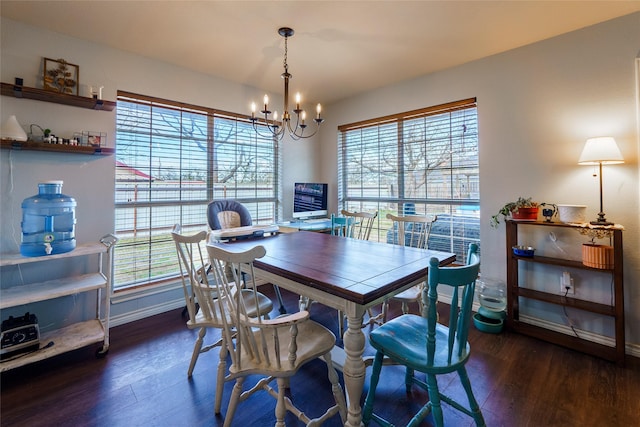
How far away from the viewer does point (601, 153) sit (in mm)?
2082

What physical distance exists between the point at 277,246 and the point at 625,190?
2.72 metres

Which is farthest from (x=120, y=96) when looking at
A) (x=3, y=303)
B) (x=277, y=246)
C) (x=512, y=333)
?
(x=512, y=333)

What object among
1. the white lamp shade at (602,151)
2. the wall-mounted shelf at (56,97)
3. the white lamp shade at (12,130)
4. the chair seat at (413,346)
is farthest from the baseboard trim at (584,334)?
the white lamp shade at (12,130)

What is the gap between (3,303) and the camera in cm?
186

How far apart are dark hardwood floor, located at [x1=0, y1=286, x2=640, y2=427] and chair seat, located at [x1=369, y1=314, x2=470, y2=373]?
531mm

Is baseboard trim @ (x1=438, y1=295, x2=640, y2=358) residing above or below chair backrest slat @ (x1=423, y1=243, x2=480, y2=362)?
below


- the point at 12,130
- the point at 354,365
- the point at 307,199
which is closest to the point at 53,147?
the point at 12,130

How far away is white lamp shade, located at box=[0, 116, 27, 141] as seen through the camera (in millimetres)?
2043

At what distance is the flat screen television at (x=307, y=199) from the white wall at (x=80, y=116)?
4.99 ft

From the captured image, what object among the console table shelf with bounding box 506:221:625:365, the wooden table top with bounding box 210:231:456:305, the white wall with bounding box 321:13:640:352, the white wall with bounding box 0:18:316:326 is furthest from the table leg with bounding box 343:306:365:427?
the white wall with bounding box 0:18:316:326

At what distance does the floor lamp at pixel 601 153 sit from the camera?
206cm

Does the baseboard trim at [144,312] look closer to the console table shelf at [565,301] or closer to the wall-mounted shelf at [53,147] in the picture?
the wall-mounted shelf at [53,147]

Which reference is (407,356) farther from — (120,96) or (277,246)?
(120,96)

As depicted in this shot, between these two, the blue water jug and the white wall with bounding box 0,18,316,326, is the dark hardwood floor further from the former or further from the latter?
the blue water jug
